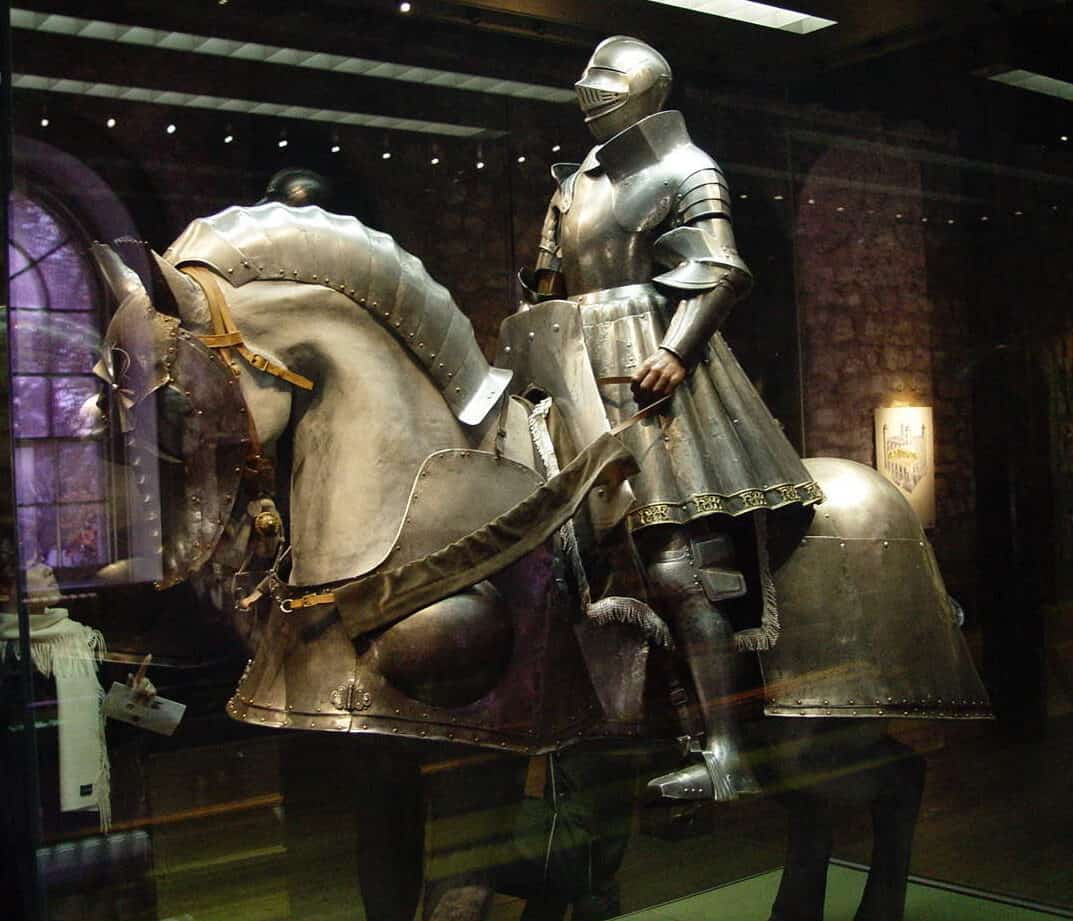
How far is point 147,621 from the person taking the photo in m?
2.85

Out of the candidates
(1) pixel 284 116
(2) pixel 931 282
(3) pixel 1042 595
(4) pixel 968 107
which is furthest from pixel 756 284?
(1) pixel 284 116

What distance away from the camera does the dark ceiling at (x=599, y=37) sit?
10.5 feet

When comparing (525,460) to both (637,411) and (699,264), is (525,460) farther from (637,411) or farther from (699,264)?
(699,264)

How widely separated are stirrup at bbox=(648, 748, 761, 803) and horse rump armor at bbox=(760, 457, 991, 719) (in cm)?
22

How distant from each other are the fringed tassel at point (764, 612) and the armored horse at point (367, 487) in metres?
0.44

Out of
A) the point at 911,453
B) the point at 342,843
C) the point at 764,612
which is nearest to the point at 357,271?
the point at 764,612

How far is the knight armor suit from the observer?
291 centimetres

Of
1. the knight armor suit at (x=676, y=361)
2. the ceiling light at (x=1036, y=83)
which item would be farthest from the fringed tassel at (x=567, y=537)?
the ceiling light at (x=1036, y=83)

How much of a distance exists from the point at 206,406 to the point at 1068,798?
2912mm

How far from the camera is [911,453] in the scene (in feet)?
13.3

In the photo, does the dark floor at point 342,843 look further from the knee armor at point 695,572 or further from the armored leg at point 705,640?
the knee armor at point 695,572

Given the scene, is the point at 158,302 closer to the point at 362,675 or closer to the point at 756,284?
the point at 362,675

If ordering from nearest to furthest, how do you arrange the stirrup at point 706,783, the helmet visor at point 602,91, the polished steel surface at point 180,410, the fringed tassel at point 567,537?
1. the polished steel surface at point 180,410
2. the fringed tassel at point 567,537
3. the stirrup at point 706,783
4. the helmet visor at point 602,91

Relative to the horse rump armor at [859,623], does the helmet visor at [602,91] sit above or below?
above
